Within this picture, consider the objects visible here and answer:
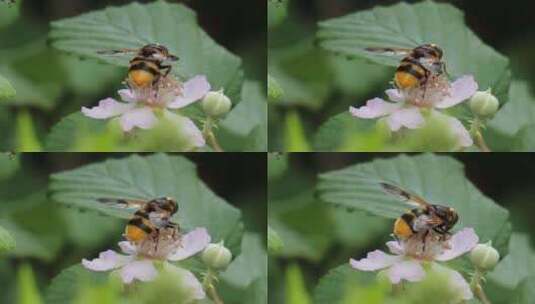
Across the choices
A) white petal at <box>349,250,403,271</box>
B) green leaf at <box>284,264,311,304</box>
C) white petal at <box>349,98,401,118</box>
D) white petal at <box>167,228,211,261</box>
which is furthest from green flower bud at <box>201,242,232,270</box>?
white petal at <box>349,98,401,118</box>

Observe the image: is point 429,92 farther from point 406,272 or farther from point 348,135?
point 406,272

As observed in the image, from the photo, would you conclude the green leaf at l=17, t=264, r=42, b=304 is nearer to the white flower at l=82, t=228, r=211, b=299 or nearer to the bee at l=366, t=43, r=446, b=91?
the white flower at l=82, t=228, r=211, b=299

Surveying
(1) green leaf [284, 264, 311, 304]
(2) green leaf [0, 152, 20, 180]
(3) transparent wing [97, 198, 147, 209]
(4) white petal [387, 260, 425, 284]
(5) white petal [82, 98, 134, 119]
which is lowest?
(1) green leaf [284, 264, 311, 304]

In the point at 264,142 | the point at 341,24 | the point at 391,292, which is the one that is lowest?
the point at 391,292

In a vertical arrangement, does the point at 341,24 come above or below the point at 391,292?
above

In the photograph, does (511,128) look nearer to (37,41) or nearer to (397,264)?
(397,264)

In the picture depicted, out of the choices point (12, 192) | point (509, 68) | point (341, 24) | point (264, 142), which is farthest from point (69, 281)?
point (509, 68)
